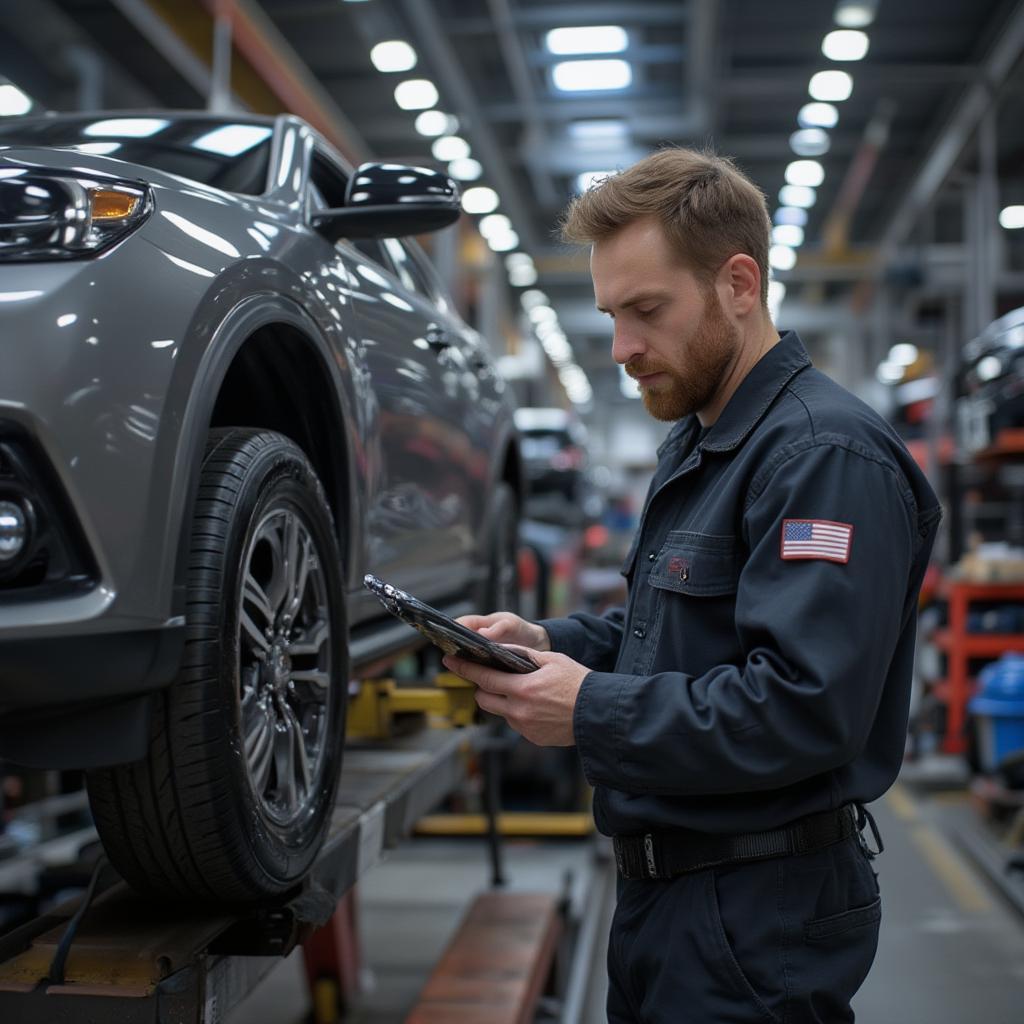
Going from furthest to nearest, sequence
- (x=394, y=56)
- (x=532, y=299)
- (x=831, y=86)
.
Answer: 1. (x=532, y=299)
2. (x=831, y=86)
3. (x=394, y=56)

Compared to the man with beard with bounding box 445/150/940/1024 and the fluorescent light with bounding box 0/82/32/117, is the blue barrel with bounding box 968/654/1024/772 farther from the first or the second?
the fluorescent light with bounding box 0/82/32/117

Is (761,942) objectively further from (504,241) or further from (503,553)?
(504,241)

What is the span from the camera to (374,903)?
5602 mm

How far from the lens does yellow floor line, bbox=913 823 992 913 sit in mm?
5406

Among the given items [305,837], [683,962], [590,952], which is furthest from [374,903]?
[683,962]

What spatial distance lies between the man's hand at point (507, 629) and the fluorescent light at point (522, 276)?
15815 millimetres

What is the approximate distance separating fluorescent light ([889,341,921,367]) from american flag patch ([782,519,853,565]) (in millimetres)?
19120

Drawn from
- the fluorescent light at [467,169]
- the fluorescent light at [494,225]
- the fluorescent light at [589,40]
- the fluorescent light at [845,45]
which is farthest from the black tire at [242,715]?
the fluorescent light at [494,225]

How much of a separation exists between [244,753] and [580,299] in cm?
2030

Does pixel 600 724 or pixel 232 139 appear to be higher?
pixel 232 139

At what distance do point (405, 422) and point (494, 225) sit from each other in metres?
12.4

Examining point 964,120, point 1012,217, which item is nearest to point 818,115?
point 964,120

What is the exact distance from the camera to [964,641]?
8.05m

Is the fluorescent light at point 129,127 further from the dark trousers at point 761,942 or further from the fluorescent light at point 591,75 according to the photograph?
the fluorescent light at point 591,75
